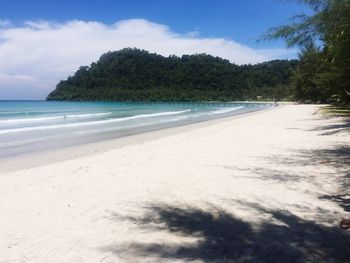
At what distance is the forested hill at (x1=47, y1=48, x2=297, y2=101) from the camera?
485 feet

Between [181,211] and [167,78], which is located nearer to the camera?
[181,211]

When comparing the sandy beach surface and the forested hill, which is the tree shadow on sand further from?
the forested hill

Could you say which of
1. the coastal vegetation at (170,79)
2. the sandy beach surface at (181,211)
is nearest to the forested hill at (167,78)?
the coastal vegetation at (170,79)

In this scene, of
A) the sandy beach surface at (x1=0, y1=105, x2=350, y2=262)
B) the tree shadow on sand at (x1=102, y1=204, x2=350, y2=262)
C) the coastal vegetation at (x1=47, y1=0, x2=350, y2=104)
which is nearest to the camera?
the tree shadow on sand at (x1=102, y1=204, x2=350, y2=262)

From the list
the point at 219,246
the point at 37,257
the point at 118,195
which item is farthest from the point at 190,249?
the point at 118,195

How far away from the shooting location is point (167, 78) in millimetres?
158000

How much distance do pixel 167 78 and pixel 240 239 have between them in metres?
155

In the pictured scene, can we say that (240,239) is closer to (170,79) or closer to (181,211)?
(181,211)

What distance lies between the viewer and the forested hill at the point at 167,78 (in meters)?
148

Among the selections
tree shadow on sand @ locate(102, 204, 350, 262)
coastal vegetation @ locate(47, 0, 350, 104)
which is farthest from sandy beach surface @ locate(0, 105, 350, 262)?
coastal vegetation @ locate(47, 0, 350, 104)

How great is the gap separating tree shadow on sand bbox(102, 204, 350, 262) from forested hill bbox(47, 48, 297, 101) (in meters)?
138

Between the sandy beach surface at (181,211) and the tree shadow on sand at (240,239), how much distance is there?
1 cm

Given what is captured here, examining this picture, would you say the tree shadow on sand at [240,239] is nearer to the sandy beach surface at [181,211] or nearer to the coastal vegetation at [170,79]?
the sandy beach surface at [181,211]

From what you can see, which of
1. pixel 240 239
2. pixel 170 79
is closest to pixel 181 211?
pixel 240 239
